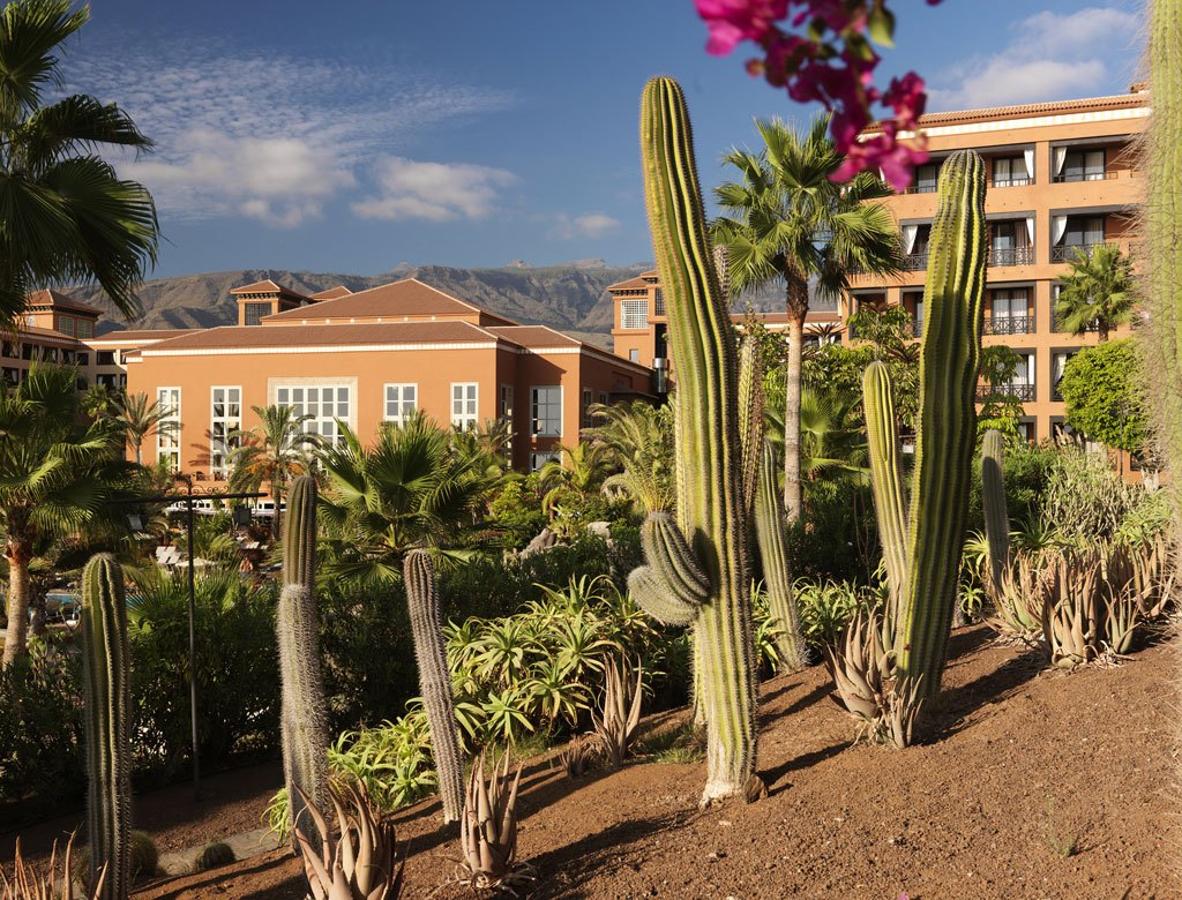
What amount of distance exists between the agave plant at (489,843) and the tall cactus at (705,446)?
1.22m

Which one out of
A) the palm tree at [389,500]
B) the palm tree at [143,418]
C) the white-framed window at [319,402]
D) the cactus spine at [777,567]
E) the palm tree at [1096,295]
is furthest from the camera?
the palm tree at [143,418]

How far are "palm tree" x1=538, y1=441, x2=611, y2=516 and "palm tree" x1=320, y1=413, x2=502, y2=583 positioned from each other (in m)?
15.4

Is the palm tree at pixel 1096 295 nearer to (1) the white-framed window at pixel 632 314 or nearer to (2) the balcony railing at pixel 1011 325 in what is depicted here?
(2) the balcony railing at pixel 1011 325

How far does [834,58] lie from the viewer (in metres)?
1.00

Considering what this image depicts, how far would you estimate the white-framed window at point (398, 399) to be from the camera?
37.0 m

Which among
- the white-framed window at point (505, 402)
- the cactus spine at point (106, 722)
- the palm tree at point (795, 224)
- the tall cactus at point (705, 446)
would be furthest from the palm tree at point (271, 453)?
the tall cactus at point (705, 446)

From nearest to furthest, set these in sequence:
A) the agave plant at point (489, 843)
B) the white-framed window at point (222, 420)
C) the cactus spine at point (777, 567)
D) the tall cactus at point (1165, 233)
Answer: the tall cactus at point (1165, 233), the agave plant at point (489, 843), the cactus spine at point (777, 567), the white-framed window at point (222, 420)

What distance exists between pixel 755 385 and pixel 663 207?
175cm

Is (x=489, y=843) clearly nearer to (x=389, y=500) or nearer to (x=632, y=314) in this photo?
(x=389, y=500)

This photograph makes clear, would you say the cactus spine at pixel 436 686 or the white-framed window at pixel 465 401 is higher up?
the white-framed window at pixel 465 401

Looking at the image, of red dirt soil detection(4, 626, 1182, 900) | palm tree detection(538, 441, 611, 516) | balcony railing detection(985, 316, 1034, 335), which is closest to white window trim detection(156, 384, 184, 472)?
palm tree detection(538, 441, 611, 516)

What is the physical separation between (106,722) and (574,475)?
23318 millimetres

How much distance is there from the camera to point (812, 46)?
989mm

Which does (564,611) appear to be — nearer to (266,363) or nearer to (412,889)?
(412,889)
